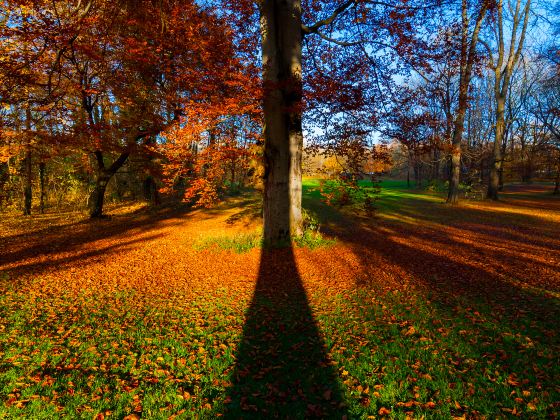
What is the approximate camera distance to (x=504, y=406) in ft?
10.3

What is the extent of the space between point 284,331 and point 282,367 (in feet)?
3.31

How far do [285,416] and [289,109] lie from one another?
831cm

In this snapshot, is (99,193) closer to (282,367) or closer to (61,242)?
(61,242)

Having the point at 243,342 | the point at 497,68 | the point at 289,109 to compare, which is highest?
the point at 497,68

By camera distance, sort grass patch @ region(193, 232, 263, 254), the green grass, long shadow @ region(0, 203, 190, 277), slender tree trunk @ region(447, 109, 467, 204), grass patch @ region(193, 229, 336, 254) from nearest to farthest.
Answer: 1. the green grass
2. long shadow @ region(0, 203, 190, 277)
3. grass patch @ region(193, 229, 336, 254)
4. grass patch @ region(193, 232, 263, 254)
5. slender tree trunk @ region(447, 109, 467, 204)

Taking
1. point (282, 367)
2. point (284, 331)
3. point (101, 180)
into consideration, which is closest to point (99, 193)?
point (101, 180)

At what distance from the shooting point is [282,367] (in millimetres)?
4016

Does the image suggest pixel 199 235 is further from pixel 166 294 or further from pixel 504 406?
pixel 504 406

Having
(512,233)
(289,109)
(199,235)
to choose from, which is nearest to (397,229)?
(512,233)

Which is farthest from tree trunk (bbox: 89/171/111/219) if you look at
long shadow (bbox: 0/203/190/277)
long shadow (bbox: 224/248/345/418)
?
long shadow (bbox: 224/248/345/418)

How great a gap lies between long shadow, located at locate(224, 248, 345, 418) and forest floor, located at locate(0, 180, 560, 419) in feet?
0.08

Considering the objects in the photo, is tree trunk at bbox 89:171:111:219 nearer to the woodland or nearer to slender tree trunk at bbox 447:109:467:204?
the woodland

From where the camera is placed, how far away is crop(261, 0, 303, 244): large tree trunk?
9328 mm

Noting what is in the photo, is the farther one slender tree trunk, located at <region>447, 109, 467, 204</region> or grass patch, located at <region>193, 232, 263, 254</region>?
slender tree trunk, located at <region>447, 109, 467, 204</region>
